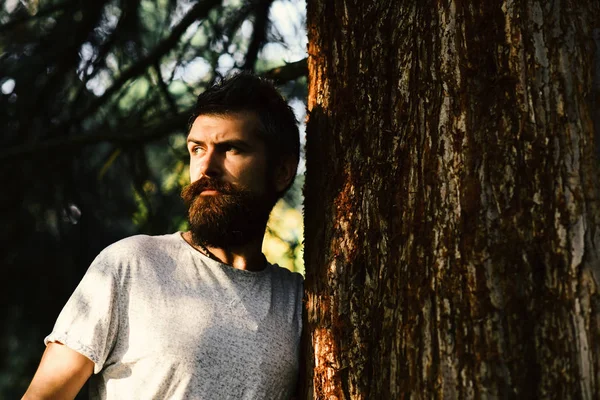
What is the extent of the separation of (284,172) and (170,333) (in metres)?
0.78

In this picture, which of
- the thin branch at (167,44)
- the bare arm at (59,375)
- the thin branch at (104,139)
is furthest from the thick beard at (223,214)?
the thin branch at (167,44)

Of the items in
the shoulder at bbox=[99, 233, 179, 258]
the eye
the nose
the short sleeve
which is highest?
the eye

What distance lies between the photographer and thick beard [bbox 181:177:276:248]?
212 cm

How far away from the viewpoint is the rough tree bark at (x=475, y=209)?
1.21 metres

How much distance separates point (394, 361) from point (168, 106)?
2571mm

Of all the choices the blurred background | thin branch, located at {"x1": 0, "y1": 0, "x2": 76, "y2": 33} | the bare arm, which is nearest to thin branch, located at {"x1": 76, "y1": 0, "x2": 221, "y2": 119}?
the blurred background

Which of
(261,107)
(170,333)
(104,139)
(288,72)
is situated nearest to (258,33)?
(288,72)

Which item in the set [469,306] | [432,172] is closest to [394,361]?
[469,306]

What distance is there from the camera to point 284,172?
7.89 ft

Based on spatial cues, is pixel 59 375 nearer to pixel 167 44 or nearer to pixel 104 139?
pixel 104 139

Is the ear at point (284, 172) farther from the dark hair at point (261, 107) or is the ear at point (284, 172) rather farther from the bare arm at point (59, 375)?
the bare arm at point (59, 375)

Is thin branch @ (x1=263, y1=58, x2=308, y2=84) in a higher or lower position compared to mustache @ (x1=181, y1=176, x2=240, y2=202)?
higher

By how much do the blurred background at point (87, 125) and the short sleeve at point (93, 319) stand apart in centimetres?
138

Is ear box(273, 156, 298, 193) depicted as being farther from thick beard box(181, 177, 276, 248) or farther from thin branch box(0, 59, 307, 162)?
thin branch box(0, 59, 307, 162)
